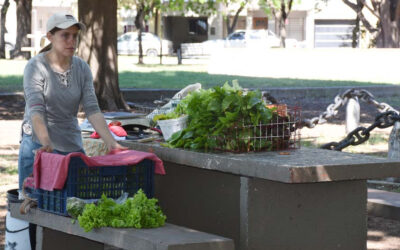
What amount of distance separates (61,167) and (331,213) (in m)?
1.59

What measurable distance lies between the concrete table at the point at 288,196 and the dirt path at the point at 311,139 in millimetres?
1480

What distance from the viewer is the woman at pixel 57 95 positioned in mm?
5227

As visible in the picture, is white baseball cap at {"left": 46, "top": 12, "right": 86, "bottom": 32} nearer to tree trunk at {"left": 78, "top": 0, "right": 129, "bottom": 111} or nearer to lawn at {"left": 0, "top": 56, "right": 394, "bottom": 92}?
tree trunk at {"left": 78, "top": 0, "right": 129, "bottom": 111}

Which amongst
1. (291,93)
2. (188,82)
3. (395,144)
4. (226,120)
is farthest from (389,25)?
(226,120)

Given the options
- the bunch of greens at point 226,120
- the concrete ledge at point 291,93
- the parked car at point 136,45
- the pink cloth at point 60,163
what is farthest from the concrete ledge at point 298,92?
the parked car at point 136,45

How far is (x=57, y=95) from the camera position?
5301mm

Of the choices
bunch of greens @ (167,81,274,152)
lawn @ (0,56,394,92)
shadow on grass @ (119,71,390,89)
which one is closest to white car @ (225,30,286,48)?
lawn @ (0,56,394,92)

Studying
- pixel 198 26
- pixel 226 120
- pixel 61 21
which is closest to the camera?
pixel 61 21

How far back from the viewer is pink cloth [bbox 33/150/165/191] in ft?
16.1

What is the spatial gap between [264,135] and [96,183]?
1.09 metres

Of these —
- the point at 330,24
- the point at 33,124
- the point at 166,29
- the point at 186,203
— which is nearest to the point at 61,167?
the point at 33,124

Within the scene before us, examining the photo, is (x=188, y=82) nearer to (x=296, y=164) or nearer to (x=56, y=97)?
(x=56, y=97)

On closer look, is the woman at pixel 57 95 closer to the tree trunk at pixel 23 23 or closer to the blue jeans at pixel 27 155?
the blue jeans at pixel 27 155

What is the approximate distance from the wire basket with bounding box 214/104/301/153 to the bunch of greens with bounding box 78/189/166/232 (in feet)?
2.44
